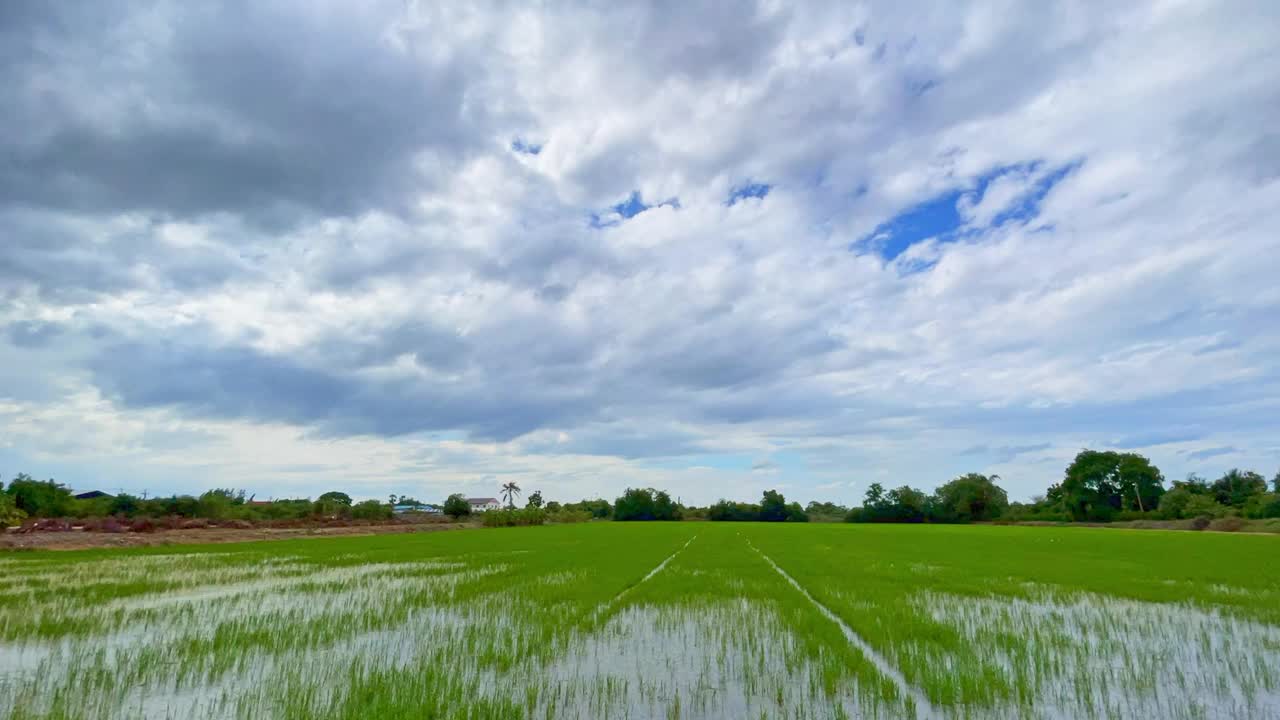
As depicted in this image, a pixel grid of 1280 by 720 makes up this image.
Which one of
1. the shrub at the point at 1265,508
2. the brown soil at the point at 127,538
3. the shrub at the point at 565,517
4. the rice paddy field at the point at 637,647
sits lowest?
the shrub at the point at 565,517

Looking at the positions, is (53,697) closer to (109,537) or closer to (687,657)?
(687,657)

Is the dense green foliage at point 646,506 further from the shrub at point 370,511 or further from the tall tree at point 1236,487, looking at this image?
the tall tree at point 1236,487

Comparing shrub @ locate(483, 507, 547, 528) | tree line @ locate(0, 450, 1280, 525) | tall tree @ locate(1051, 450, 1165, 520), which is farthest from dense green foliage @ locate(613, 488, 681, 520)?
tall tree @ locate(1051, 450, 1165, 520)

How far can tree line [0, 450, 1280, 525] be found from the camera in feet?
188

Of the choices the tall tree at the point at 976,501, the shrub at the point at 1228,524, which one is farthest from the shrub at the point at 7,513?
the tall tree at the point at 976,501

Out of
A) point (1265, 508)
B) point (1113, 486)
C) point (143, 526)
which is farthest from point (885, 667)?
point (1113, 486)

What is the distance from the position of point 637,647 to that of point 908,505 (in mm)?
105263

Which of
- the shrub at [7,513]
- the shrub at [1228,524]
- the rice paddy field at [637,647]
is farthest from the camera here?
the shrub at [1228,524]

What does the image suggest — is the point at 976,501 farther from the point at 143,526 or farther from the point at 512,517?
the point at 143,526

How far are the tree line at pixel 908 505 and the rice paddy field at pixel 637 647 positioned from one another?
51.6 m

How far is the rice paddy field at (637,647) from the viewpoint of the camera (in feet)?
18.9

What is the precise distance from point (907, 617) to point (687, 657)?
14.6 ft

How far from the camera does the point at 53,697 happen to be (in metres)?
5.80

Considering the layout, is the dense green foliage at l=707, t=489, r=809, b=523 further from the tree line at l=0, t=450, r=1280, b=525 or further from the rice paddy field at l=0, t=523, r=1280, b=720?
the rice paddy field at l=0, t=523, r=1280, b=720
